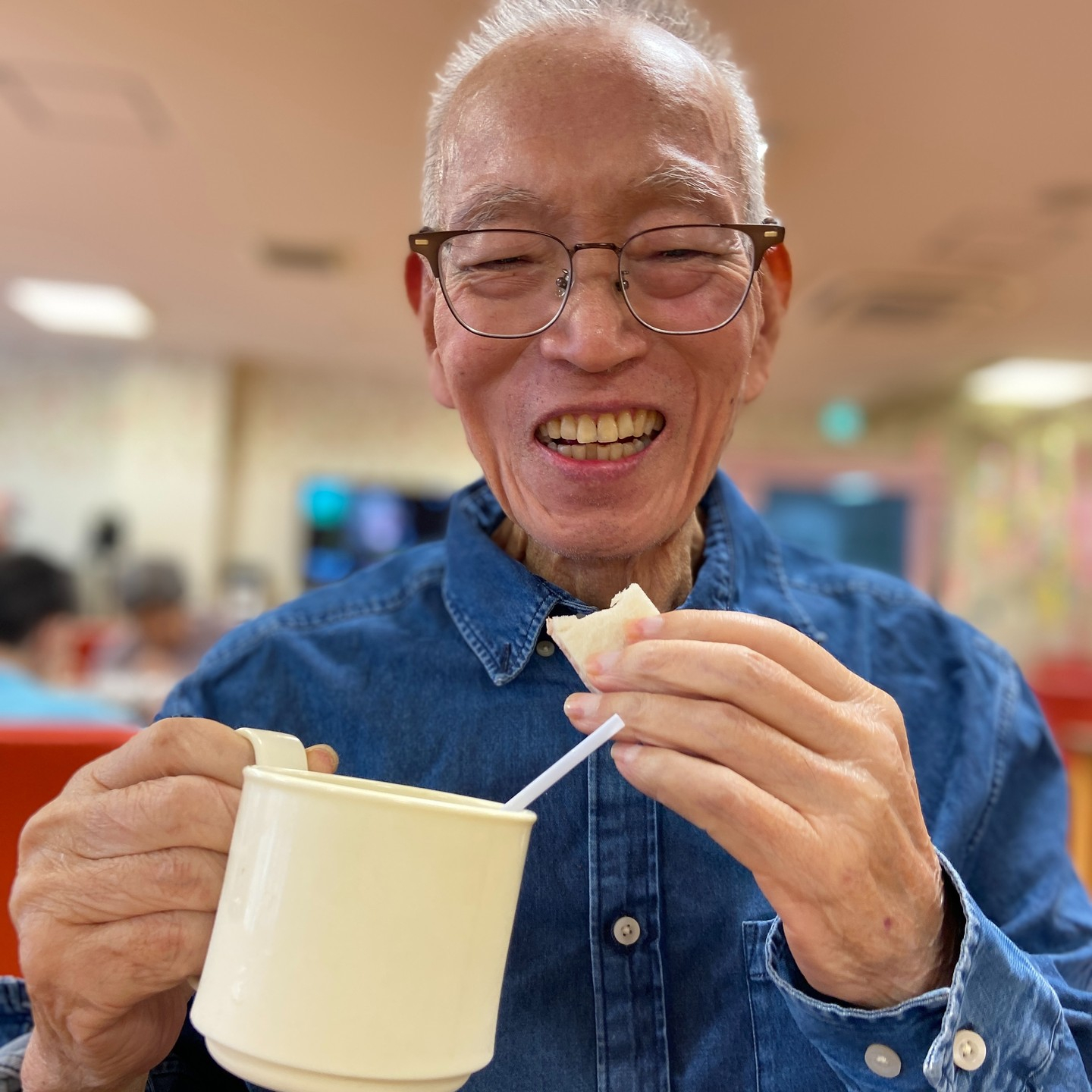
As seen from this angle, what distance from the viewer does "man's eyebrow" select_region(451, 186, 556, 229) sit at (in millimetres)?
852

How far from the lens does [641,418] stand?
0.89m

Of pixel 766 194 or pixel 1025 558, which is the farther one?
pixel 1025 558

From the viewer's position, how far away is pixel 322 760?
26.1 inches

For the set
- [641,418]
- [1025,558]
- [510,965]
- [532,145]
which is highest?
[532,145]

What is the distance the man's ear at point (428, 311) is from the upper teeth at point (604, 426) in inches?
5.0

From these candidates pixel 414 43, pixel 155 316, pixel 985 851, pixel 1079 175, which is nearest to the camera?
pixel 985 851

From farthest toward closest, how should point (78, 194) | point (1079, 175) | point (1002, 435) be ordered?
point (1002, 435) → point (78, 194) → point (1079, 175)

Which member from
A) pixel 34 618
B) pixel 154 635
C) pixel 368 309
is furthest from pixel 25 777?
pixel 368 309

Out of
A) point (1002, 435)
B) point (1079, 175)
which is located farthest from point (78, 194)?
point (1002, 435)

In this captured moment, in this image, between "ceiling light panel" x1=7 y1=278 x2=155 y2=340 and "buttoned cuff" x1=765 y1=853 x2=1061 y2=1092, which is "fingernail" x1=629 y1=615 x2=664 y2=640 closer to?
"buttoned cuff" x1=765 y1=853 x2=1061 y2=1092

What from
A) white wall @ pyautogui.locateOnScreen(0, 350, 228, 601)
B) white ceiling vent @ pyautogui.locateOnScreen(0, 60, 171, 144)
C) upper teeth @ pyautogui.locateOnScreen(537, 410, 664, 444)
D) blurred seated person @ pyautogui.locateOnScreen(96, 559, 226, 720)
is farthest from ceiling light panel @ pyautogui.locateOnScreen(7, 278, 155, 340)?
upper teeth @ pyautogui.locateOnScreen(537, 410, 664, 444)

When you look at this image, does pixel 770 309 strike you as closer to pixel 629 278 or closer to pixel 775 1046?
pixel 629 278

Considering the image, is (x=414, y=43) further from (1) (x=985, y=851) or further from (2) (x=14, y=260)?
(2) (x=14, y=260)

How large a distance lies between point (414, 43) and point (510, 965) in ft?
10.4
